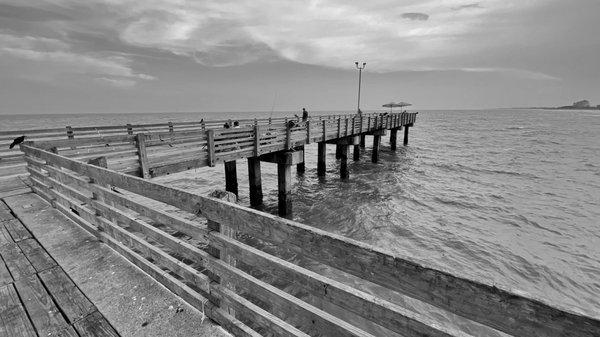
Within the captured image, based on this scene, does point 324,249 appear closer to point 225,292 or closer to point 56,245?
point 225,292

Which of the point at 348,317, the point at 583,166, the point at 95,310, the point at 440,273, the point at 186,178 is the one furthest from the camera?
the point at 583,166

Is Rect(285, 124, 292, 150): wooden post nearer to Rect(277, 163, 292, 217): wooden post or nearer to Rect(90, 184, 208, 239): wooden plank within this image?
Rect(277, 163, 292, 217): wooden post

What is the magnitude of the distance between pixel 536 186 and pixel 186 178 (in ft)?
73.9

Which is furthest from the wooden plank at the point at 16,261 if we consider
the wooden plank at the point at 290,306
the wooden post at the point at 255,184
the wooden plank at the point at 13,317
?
the wooden post at the point at 255,184

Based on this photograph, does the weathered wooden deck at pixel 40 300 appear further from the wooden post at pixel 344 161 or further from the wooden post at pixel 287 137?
the wooden post at pixel 344 161

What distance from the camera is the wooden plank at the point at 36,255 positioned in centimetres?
382

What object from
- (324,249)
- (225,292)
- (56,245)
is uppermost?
(324,249)

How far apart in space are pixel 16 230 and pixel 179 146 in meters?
4.32

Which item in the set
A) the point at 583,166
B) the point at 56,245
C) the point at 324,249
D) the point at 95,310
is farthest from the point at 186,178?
the point at 583,166

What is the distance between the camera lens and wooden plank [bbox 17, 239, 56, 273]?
12.5 ft

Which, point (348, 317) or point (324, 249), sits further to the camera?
point (348, 317)

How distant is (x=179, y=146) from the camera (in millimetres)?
8750

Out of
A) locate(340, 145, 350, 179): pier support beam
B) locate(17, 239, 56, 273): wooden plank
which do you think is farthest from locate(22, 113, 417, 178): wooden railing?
locate(340, 145, 350, 179): pier support beam

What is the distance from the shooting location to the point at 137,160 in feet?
25.7
